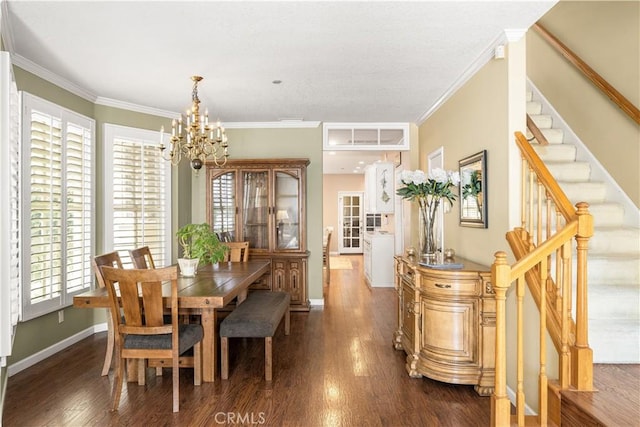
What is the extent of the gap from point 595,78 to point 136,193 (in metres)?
4.99

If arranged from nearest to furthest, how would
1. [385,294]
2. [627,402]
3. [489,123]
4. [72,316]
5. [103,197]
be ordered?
[627,402] → [489,123] → [72,316] → [103,197] → [385,294]

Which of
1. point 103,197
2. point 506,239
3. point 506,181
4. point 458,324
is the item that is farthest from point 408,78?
point 103,197

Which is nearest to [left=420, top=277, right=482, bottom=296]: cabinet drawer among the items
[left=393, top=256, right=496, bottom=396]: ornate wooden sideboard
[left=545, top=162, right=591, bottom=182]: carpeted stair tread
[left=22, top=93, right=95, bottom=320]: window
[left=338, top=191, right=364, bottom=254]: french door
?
[left=393, top=256, right=496, bottom=396]: ornate wooden sideboard

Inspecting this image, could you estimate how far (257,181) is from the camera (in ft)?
16.8

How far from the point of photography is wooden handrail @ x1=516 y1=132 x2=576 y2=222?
2.08 m

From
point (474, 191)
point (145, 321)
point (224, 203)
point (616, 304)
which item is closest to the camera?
point (616, 304)

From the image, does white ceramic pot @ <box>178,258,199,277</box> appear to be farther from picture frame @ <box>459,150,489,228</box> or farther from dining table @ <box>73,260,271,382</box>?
picture frame @ <box>459,150,489,228</box>

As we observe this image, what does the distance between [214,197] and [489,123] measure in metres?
3.57

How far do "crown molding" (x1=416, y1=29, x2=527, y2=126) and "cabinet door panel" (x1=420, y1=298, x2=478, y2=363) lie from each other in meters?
1.95

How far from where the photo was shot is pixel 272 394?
9.05 feet

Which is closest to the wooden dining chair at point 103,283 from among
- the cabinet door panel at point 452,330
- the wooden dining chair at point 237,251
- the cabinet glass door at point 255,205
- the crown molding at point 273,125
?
the wooden dining chair at point 237,251

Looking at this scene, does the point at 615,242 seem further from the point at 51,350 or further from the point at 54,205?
the point at 51,350

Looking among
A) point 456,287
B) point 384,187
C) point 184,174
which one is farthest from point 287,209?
point 456,287

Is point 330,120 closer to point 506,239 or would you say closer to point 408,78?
point 408,78
